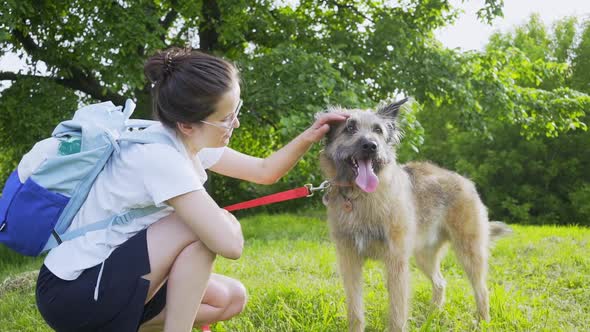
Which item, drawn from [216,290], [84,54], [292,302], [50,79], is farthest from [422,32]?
[216,290]

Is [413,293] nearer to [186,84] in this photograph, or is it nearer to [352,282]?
[352,282]

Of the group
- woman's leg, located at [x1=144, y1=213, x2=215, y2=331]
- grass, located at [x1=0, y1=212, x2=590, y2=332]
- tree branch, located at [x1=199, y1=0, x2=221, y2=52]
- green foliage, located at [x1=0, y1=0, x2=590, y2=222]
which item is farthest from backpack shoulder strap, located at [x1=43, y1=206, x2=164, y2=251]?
tree branch, located at [x1=199, y1=0, x2=221, y2=52]

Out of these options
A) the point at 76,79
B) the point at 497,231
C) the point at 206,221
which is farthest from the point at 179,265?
the point at 76,79

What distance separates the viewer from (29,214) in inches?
95.7

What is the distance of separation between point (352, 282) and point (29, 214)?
207 centimetres

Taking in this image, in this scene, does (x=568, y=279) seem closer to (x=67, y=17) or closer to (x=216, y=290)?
(x=216, y=290)

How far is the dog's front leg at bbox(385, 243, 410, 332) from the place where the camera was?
142 inches

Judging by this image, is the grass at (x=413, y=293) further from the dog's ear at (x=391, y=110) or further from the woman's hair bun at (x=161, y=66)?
the woman's hair bun at (x=161, y=66)

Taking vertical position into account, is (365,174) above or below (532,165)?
above

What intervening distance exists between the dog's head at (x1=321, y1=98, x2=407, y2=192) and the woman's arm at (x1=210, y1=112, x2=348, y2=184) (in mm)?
96

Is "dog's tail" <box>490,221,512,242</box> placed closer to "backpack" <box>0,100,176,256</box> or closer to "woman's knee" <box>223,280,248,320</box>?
"woman's knee" <box>223,280,248,320</box>

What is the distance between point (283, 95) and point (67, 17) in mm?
4159

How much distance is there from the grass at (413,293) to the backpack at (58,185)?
5.27 feet

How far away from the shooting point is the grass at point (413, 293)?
3857mm
